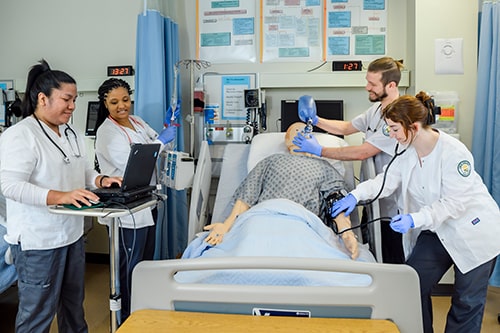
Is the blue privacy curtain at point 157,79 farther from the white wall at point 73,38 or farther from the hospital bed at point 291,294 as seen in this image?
the hospital bed at point 291,294

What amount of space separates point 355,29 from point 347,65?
12.8 inches

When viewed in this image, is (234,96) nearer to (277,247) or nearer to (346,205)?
(346,205)

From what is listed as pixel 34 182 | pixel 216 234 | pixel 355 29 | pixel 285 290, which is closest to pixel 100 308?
pixel 216 234

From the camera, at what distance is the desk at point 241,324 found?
0.88m

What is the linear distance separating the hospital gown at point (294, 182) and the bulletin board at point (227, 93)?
1019mm

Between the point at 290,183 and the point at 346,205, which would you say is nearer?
the point at 346,205

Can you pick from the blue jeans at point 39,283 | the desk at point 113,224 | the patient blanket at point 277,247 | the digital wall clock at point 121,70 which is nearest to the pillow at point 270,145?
the patient blanket at point 277,247

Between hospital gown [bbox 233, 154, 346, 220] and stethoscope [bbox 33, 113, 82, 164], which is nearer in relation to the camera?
stethoscope [bbox 33, 113, 82, 164]

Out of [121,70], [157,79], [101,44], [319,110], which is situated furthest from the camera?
[101,44]

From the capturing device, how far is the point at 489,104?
244 cm

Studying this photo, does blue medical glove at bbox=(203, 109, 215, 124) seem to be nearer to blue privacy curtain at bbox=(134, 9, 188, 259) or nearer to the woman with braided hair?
blue privacy curtain at bbox=(134, 9, 188, 259)

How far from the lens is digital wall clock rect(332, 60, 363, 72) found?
9.61 feet

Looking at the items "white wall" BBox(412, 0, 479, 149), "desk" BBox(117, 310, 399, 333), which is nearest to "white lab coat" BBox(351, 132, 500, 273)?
"desk" BBox(117, 310, 399, 333)

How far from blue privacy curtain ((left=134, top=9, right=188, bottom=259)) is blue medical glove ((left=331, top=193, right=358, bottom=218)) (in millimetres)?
1303
